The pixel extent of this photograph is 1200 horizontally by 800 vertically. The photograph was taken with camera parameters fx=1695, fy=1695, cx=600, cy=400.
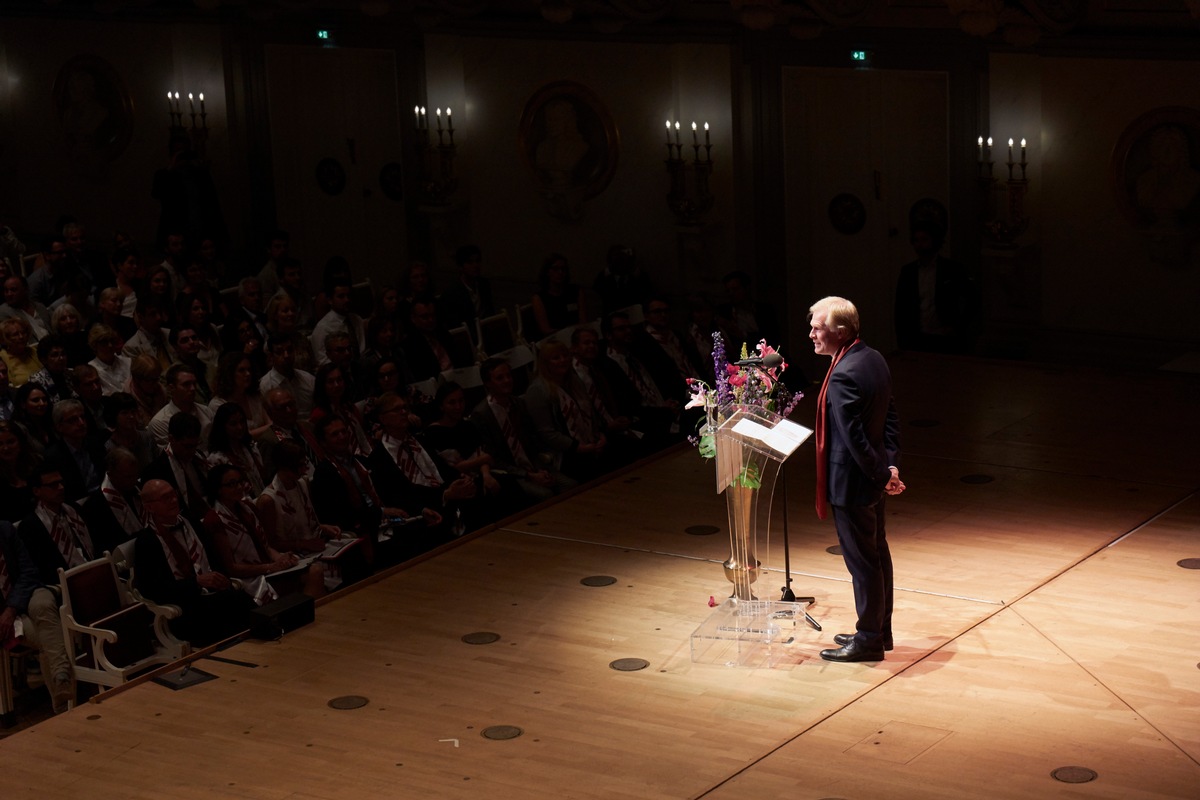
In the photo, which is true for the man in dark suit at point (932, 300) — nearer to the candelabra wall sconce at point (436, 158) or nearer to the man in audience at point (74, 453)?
the candelabra wall sconce at point (436, 158)

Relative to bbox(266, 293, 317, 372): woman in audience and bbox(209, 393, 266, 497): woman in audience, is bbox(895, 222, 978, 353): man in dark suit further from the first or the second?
bbox(209, 393, 266, 497): woman in audience

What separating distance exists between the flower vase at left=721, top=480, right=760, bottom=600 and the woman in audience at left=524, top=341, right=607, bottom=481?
9.29ft

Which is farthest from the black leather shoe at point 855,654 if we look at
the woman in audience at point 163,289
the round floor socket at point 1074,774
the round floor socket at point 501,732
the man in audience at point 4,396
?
the woman in audience at point 163,289

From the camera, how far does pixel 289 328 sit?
11195 millimetres

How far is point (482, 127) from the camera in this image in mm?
14953

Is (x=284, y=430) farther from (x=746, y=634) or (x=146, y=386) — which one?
(x=746, y=634)

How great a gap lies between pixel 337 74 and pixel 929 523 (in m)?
Result: 9.36

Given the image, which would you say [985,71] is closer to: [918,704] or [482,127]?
[482,127]

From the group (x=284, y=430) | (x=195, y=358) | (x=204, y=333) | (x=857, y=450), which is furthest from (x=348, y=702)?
(x=204, y=333)

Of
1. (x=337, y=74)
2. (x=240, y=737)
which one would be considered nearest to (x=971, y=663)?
(x=240, y=737)

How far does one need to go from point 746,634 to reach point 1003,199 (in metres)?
6.15

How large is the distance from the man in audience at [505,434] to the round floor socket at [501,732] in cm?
323

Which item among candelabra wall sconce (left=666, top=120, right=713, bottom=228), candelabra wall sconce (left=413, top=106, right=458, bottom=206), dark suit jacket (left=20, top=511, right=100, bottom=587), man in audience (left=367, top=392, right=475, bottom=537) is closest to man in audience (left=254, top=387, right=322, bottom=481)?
man in audience (left=367, top=392, right=475, bottom=537)

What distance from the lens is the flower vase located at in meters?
7.00
